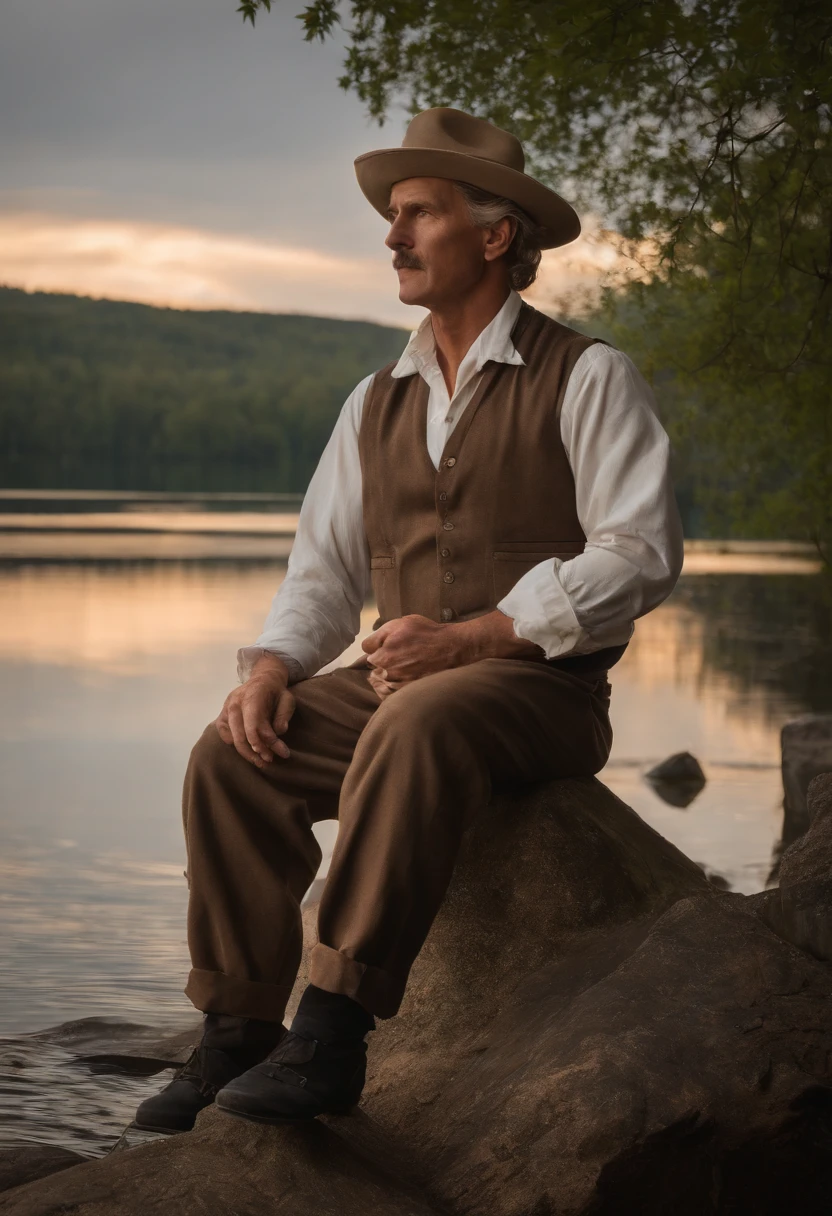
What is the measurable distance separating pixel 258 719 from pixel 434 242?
3.70 feet

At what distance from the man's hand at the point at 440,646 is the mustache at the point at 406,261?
83 cm

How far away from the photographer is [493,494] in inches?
130

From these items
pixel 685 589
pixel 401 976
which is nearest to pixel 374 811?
pixel 401 976

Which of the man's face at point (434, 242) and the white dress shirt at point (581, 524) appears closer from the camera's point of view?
the white dress shirt at point (581, 524)

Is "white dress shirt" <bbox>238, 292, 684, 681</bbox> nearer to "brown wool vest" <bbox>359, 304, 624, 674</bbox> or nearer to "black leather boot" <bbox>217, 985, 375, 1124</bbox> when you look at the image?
"brown wool vest" <bbox>359, 304, 624, 674</bbox>

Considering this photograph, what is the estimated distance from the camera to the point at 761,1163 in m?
2.61

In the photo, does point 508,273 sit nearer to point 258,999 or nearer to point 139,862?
point 258,999

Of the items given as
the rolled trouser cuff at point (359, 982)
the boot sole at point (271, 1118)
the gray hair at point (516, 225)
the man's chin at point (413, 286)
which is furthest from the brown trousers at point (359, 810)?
the gray hair at point (516, 225)

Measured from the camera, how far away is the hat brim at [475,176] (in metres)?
3.36

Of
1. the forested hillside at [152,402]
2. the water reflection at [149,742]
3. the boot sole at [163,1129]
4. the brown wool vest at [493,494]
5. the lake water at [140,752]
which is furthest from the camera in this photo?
the forested hillside at [152,402]

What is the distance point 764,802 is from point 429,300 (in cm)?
643

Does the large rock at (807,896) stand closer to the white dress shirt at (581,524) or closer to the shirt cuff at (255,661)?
the white dress shirt at (581,524)

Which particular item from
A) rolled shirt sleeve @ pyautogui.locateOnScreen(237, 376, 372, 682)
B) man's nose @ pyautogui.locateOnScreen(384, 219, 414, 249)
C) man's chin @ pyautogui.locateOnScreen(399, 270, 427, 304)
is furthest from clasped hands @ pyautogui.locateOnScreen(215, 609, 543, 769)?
man's nose @ pyautogui.locateOnScreen(384, 219, 414, 249)

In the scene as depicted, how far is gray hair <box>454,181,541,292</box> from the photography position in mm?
3430
